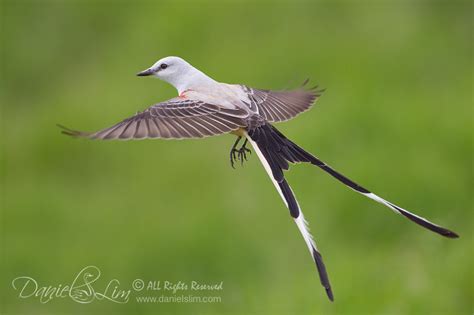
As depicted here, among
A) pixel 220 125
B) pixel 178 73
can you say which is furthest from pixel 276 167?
pixel 178 73

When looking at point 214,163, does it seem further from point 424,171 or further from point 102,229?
point 424,171

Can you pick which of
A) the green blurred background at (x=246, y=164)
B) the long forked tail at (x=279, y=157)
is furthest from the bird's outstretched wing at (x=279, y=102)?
the green blurred background at (x=246, y=164)

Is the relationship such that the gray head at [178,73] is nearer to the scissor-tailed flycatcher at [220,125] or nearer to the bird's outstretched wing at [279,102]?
the scissor-tailed flycatcher at [220,125]

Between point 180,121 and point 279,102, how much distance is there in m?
0.85

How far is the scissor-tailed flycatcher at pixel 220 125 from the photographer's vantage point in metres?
3.92

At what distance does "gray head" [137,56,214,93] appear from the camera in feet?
14.1

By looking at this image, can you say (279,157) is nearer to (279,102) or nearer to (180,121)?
(180,121)

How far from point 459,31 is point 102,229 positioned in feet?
16.2

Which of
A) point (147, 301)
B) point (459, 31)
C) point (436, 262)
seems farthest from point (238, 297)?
point (459, 31)

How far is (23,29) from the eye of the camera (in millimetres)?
12586

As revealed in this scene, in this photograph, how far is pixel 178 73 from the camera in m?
4.32

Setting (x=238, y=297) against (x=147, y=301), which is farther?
(x=147, y=301)

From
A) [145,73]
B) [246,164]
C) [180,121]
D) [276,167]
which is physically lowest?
[246,164]

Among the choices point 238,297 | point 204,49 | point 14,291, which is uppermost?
point 204,49
